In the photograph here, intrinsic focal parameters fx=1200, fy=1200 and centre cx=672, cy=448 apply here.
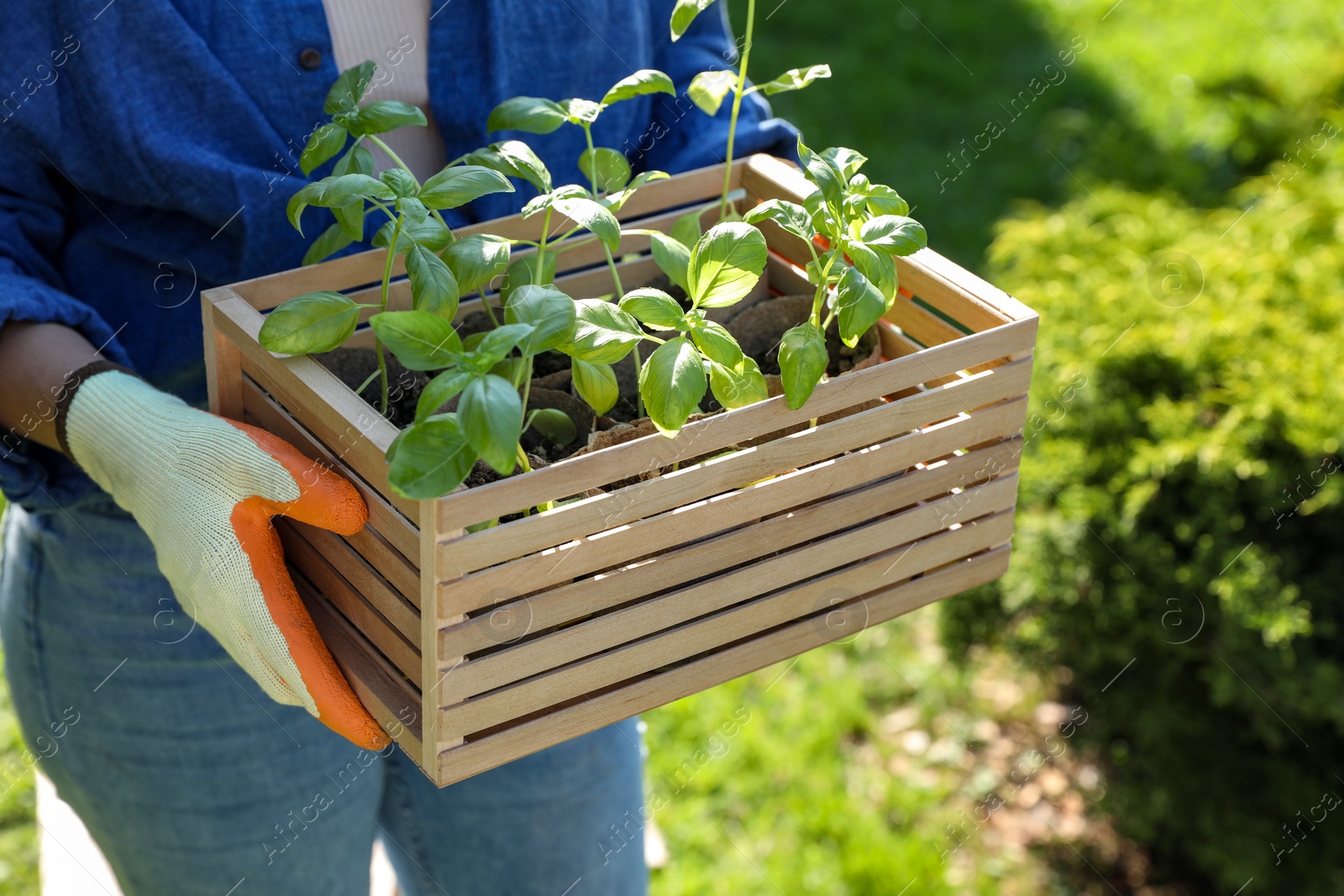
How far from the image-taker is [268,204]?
122cm

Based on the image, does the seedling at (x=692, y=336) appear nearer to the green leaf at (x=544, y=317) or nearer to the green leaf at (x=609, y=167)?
the green leaf at (x=544, y=317)

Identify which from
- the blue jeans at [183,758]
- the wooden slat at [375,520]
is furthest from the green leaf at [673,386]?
the blue jeans at [183,758]

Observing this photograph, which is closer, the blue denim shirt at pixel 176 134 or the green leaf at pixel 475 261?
the green leaf at pixel 475 261

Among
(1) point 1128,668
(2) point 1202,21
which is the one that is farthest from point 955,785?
(2) point 1202,21

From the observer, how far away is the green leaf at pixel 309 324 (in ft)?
3.25

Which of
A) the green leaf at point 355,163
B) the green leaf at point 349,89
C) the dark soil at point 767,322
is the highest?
the green leaf at point 349,89

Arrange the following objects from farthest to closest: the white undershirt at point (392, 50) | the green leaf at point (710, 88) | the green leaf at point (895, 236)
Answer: the white undershirt at point (392, 50) < the green leaf at point (710, 88) < the green leaf at point (895, 236)

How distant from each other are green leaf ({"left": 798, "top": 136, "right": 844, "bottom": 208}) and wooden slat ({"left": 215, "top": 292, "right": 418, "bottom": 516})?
415 mm

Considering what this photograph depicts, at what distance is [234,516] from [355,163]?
336 mm

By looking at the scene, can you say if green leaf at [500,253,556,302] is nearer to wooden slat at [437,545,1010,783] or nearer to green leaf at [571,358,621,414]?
green leaf at [571,358,621,414]

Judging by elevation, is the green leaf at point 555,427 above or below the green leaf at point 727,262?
below

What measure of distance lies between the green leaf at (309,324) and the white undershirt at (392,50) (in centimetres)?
37

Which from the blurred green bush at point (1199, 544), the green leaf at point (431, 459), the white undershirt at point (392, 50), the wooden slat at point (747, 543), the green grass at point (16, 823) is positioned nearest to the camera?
the green leaf at point (431, 459)

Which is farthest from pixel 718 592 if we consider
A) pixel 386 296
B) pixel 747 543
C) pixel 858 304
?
pixel 386 296
